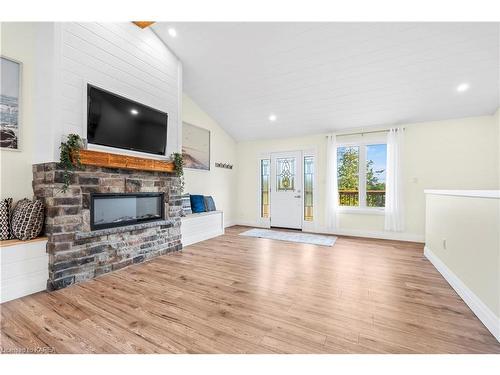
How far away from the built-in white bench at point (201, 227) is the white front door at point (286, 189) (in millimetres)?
1668

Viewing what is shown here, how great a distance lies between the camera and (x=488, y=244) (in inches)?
70.6

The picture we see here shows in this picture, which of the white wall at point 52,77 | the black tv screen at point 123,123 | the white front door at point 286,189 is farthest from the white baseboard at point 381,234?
the white wall at point 52,77

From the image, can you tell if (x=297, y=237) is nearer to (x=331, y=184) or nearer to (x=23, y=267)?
(x=331, y=184)

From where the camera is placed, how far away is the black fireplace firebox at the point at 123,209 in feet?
8.66

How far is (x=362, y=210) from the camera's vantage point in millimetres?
4910

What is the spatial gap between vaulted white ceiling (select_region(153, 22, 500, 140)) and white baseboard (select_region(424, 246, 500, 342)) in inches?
106

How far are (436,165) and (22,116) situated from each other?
6354mm

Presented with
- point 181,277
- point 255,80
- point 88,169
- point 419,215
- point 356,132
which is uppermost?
point 255,80

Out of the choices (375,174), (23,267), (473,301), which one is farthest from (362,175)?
(23,267)
